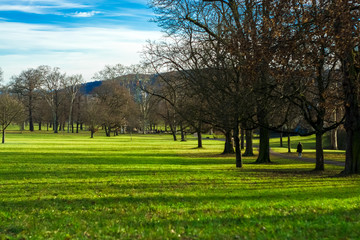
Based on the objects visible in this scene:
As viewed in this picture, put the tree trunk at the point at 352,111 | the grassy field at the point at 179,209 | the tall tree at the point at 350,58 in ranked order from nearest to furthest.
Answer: the grassy field at the point at 179,209 < the tall tree at the point at 350,58 < the tree trunk at the point at 352,111

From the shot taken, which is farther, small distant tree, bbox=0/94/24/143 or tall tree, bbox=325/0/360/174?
small distant tree, bbox=0/94/24/143

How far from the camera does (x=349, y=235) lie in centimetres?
714

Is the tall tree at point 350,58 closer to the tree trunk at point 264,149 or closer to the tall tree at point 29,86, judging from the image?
the tree trunk at point 264,149

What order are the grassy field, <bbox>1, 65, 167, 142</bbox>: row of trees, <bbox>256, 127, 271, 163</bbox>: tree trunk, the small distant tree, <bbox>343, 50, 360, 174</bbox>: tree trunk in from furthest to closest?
<bbox>1, 65, 167, 142</bbox>: row of trees → the small distant tree → <bbox>256, 127, 271, 163</bbox>: tree trunk → <bbox>343, 50, 360, 174</bbox>: tree trunk → the grassy field

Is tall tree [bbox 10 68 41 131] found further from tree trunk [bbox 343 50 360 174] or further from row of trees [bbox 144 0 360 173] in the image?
tree trunk [bbox 343 50 360 174]

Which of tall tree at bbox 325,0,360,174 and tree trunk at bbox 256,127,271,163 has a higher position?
tall tree at bbox 325,0,360,174

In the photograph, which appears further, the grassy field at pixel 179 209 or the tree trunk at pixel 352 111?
the tree trunk at pixel 352 111

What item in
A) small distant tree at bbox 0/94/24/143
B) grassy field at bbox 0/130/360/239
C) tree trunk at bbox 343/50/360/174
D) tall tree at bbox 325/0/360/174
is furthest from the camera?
small distant tree at bbox 0/94/24/143

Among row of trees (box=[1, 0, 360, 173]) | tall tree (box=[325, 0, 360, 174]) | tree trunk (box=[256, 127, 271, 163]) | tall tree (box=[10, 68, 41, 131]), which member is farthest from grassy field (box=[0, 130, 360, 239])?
tall tree (box=[10, 68, 41, 131])

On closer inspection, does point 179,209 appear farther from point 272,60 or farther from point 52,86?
point 52,86

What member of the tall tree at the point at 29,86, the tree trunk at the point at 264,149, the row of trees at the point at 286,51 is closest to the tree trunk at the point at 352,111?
the row of trees at the point at 286,51

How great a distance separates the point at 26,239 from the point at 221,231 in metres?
3.55

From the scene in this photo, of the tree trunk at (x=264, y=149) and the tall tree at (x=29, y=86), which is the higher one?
the tall tree at (x=29, y=86)

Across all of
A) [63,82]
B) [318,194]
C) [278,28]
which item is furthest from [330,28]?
[63,82]
